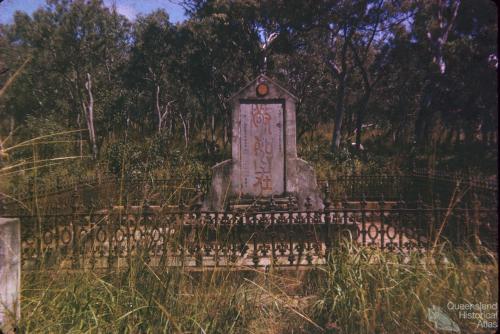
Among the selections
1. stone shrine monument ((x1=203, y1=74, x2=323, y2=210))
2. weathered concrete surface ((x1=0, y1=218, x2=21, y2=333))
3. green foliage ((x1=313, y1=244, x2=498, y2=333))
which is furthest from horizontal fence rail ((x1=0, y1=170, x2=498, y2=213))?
stone shrine monument ((x1=203, y1=74, x2=323, y2=210))

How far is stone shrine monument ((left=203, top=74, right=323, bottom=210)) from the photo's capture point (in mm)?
6703

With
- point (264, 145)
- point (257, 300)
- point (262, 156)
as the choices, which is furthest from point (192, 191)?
point (257, 300)

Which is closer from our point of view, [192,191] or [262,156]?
[262,156]

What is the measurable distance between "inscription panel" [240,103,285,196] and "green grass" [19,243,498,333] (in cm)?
366

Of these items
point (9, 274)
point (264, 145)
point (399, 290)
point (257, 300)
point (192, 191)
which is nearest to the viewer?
point (9, 274)

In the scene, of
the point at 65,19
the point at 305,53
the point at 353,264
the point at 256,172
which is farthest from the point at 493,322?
the point at 305,53

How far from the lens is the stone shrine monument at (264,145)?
6.70 m

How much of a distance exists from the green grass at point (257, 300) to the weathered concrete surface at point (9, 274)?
97 millimetres

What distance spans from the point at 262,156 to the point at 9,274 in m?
4.68

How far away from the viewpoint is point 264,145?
6.79m

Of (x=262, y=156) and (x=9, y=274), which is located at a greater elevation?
(x=262, y=156)

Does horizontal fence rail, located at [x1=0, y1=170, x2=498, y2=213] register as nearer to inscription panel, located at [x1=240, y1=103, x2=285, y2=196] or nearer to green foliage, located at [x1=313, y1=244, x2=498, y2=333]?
green foliage, located at [x1=313, y1=244, x2=498, y2=333]

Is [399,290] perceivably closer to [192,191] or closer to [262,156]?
[262,156]

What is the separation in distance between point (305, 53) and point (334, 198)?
33.5ft
